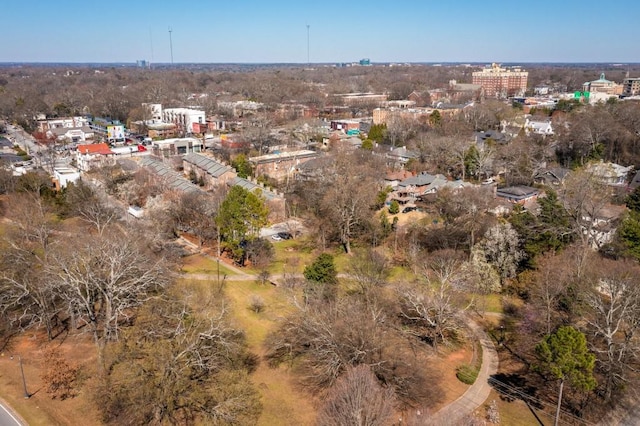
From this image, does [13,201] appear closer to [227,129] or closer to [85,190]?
[85,190]

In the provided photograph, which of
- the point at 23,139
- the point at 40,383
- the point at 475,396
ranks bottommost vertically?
the point at 475,396

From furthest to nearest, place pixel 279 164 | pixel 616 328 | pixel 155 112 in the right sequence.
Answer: pixel 155 112
pixel 279 164
pixel 616 328

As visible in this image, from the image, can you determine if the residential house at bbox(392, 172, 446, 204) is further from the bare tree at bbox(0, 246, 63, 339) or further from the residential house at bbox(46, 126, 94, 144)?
the residential house at bbox(46, 126, 94, 144)

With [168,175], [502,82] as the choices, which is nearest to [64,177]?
[168,175]

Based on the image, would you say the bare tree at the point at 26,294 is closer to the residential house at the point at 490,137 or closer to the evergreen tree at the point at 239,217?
the evergreen tree at the point at 239,217

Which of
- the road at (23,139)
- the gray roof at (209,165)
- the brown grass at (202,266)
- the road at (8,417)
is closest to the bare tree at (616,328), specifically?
the brown grass at (202,266)

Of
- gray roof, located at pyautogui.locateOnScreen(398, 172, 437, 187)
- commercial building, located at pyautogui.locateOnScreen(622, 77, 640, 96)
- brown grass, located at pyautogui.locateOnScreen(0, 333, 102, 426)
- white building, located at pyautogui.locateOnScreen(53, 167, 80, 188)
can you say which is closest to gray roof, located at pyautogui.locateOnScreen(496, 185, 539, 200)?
gray roof, located at pyautogui.locateOnScreen(398, 172, 437, 187)

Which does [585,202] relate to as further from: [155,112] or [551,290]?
[155,112]
